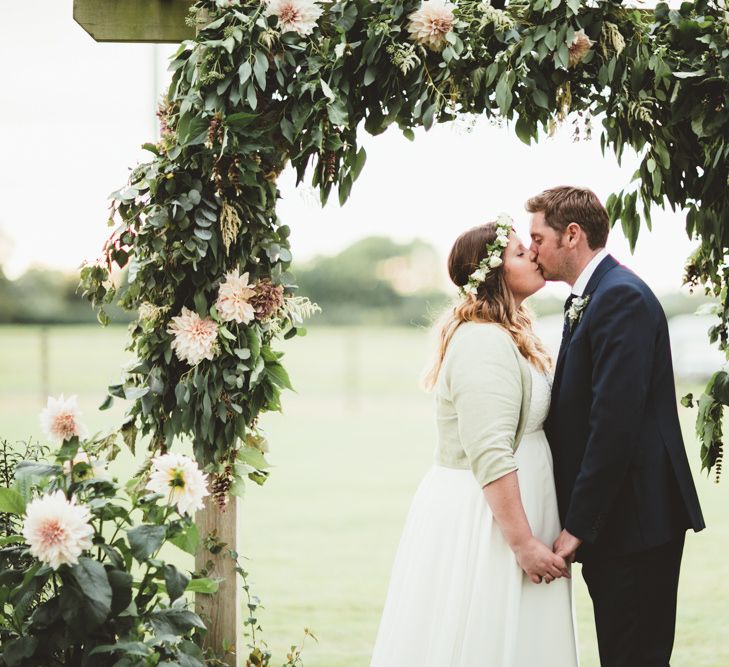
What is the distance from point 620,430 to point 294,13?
1.43 m

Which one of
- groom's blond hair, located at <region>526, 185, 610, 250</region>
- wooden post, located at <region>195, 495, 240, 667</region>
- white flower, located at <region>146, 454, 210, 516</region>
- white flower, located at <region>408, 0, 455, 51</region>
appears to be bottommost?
wooden post, located at <region>195, 495, 240, 667</region>

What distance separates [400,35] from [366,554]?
4.68 metres

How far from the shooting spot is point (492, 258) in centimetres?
231

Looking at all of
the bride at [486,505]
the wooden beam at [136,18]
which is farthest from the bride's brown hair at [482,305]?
the wooden beam at [136,18]

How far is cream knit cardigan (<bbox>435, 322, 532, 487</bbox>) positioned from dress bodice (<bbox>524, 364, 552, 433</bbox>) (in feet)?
0.11

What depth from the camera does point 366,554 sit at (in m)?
6.37

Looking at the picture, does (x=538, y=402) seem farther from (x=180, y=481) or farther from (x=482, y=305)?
(x=180, y=481)

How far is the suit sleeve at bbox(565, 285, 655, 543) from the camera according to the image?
6.91ft

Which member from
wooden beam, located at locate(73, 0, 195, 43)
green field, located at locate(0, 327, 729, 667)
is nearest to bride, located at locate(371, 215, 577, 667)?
green field, located at locate(0, 327, 729, 667)

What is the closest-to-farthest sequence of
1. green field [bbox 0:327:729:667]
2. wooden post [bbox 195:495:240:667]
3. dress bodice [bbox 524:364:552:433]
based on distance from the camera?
1. dress bodice [bbox 524:364:552:433]
2. wooden post [bbox 195:495:240:667]
3. green field [bbox 0:327:729:667]

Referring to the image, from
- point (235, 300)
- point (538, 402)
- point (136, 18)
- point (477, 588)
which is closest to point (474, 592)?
point (477, 588)

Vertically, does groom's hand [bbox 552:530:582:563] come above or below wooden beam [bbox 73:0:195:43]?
below

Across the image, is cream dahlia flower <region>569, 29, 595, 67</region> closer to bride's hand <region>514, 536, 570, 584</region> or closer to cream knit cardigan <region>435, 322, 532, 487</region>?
cream knit cardigan <region>435, 322, 532, 487</region>

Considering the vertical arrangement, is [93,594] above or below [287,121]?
below
